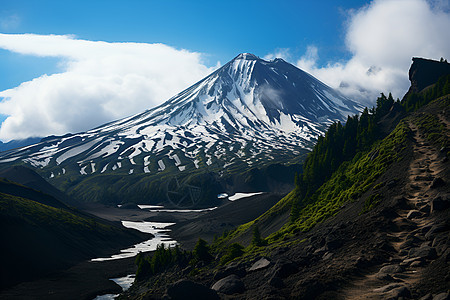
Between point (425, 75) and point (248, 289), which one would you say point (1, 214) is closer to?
point (248, 289)

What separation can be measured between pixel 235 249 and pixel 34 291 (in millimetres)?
37909

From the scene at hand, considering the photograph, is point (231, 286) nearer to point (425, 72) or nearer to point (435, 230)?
point (435, 230)

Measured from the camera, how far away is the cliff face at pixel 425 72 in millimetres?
110562

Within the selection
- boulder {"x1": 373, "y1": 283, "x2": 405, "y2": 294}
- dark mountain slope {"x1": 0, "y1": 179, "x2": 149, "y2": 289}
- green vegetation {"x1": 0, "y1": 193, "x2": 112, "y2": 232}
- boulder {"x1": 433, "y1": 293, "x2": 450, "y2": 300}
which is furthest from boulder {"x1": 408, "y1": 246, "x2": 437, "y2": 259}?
green vegetation {"x1": 0, "y1": 193, "x2": 112, "y2": 232}

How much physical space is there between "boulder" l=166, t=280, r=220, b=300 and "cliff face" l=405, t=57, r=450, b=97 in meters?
108

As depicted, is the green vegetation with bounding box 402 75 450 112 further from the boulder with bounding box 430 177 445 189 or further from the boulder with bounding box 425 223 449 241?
the boulder with bounding box 425 223 449 241

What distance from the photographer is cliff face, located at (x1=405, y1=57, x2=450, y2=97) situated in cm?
11056

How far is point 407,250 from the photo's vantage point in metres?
22.8

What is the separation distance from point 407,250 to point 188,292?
16502 mm

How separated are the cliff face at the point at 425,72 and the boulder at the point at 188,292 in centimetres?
10801

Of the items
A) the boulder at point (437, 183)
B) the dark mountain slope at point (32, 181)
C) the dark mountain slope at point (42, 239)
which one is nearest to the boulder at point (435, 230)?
the boulder at point (437, 183)

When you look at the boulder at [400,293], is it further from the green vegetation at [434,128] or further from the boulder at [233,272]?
the green vegetation at [434,128]

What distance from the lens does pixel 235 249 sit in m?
47.2

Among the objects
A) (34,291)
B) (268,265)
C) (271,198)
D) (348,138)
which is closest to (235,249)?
(268,265)
